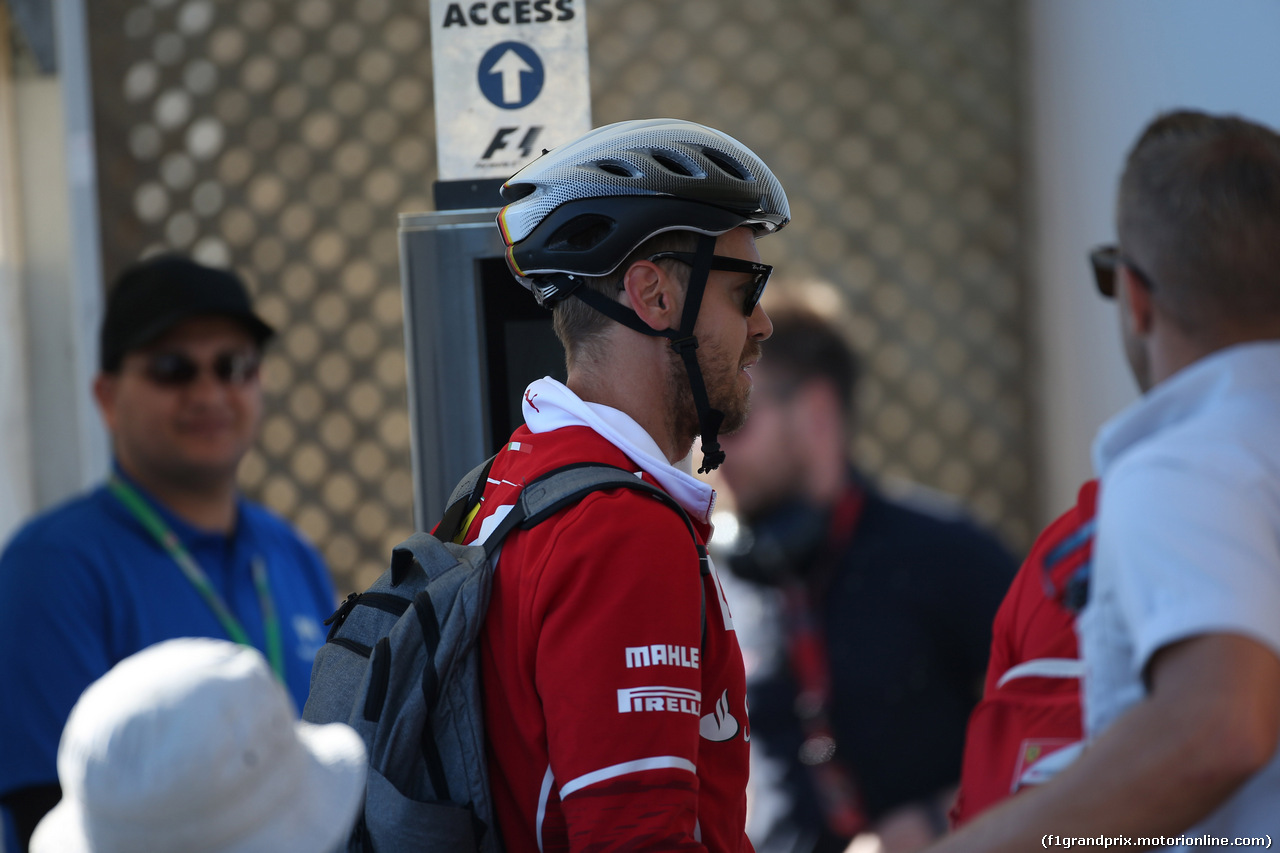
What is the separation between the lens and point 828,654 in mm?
1543

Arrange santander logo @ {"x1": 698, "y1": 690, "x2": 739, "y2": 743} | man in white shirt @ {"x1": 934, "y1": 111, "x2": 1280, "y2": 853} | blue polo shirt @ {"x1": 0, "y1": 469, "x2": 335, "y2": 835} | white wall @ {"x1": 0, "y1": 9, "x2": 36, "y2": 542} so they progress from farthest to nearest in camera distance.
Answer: white wall @ {"x1": 0, "y1": 9, "x2": 36, "y2": 542} → blue polo shirt @ {"x1": 0, "y1": 469, "x2": 335, "y2": 835} → santander logo @ {"x1": 698, "y1": 690, "x2": 739, "y2": 743} → man in white shirt @ {"x1": 934, "y1": 111, "x2": 1280, "y2": 853}

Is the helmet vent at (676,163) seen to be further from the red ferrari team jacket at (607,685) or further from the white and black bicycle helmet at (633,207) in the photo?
the red ferrari team jacket at (607,685)

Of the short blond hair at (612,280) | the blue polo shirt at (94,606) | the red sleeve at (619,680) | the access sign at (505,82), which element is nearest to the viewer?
the red sleeve at (619,680)

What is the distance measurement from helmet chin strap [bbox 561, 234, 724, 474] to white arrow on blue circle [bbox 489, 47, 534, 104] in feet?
1.24

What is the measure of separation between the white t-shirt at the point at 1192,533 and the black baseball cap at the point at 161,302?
58.5 inches

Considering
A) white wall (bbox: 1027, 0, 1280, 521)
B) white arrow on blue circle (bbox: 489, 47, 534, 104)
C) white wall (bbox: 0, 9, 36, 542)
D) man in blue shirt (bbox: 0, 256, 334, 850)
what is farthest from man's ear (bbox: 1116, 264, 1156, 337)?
white wall (bbox: 0, 9, 36, 542)

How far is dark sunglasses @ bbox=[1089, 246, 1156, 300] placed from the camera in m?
0.65

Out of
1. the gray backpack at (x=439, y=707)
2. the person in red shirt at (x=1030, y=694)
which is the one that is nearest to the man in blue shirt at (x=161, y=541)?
the gray backpack at (x=439, y=707)

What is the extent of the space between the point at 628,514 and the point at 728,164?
1.21ft

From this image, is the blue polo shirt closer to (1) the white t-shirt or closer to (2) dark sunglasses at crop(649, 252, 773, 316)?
(2) dark sunglasses at crop(649, 252, 773, 316)

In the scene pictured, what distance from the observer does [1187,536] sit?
555 millimetres

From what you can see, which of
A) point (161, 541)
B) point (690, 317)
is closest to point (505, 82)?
point (690, 317)

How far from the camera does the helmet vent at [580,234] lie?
99cm

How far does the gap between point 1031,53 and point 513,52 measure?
1757 millimetres
